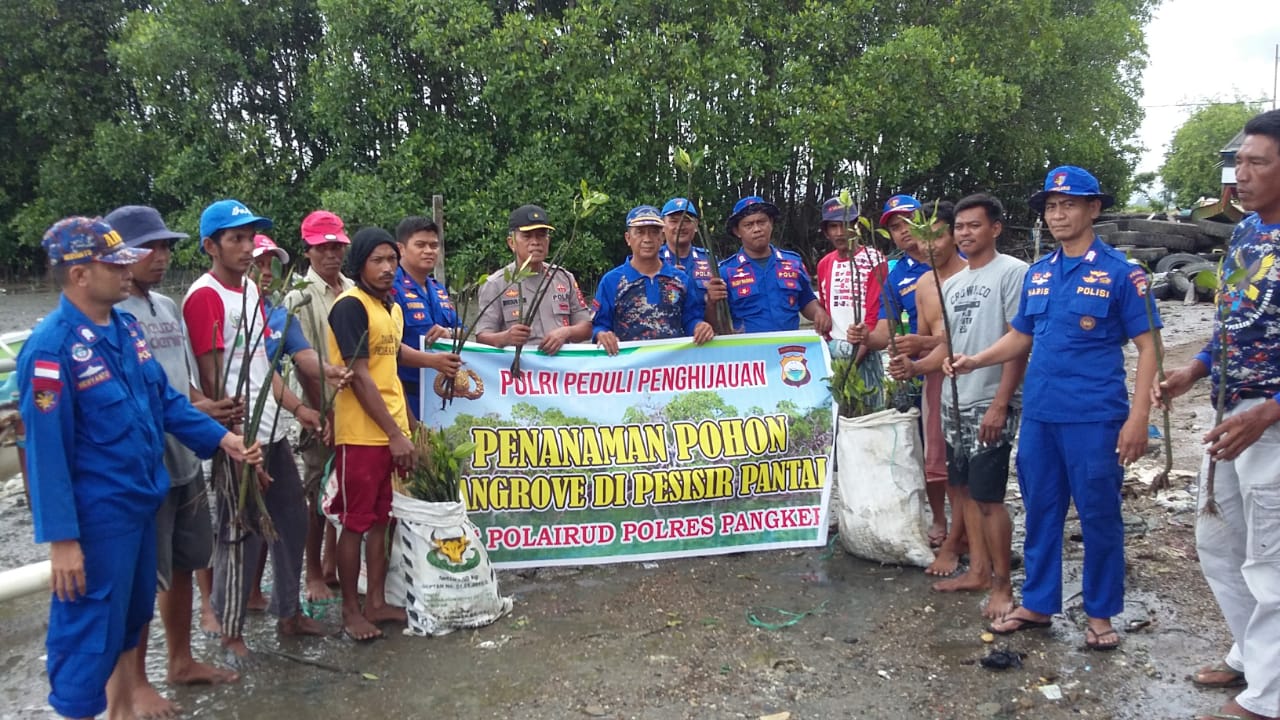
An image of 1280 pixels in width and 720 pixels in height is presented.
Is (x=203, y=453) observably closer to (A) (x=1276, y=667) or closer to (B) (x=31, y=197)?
(A) (x=1276, y=667)

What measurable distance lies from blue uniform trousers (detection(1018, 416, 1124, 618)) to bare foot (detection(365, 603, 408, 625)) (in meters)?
2.92

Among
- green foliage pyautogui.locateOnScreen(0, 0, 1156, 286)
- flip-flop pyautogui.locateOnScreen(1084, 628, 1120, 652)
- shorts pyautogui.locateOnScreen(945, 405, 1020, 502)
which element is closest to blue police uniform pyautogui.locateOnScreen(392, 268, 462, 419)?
shorts pyautogui.locateOnScreen(945, 405, 1020, 502)

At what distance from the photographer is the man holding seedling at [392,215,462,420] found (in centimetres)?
491

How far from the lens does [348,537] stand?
4.27 m

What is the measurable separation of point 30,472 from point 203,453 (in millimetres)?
677

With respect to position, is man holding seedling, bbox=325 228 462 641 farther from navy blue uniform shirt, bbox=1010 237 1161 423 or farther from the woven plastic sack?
navy blue uniform shirt, bbox=1010 237 1161 423

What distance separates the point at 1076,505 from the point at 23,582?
4.80 m

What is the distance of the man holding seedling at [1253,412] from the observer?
3.17 meters

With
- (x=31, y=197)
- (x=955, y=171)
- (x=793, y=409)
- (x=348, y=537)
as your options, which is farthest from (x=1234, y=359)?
(x=31, y=197)

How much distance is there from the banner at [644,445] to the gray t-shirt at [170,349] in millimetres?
1413

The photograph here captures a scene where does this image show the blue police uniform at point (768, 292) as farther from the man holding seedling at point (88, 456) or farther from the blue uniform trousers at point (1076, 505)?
the man holding seedling at point (88, 456)

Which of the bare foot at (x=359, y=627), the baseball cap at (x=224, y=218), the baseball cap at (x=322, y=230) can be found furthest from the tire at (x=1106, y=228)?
the baseball cap at (x=224, y=218)

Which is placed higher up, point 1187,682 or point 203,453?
point 203,453

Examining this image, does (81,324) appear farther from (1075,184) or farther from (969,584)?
(969,584)
